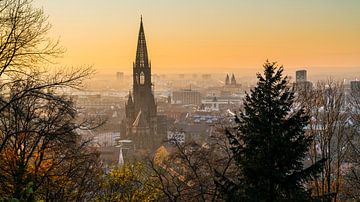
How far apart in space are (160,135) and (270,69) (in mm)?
52223

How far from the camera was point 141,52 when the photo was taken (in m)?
60.8

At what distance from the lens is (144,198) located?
12391 millimetres

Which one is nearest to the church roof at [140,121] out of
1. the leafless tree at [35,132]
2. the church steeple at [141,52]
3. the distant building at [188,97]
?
the church steeple at [141,52]

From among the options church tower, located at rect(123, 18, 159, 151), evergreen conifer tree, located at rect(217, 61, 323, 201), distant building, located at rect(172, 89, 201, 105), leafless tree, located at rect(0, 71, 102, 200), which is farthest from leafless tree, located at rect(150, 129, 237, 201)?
distant building, located at rect(172, 89, 201, 105)

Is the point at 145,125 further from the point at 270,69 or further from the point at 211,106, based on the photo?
the point at 211,106

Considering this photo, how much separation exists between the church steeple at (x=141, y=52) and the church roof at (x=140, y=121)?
6.83m

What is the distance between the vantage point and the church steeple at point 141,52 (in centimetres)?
6050

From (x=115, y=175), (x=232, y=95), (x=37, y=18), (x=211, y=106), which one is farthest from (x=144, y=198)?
(x=232, y=95)

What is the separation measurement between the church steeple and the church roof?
6.83 meters

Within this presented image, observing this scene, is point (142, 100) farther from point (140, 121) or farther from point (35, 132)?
point (35, 132)

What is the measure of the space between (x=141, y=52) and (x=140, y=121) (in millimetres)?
9943

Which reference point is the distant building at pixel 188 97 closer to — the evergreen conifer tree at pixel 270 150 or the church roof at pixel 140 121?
the church roof at pixel 140 121

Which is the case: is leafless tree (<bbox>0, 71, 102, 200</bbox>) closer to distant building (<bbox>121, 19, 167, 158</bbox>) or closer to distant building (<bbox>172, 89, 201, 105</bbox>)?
distant building (<bbox>121, 19, 167, 158</bbox>)

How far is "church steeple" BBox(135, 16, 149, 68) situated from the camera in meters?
60.5
